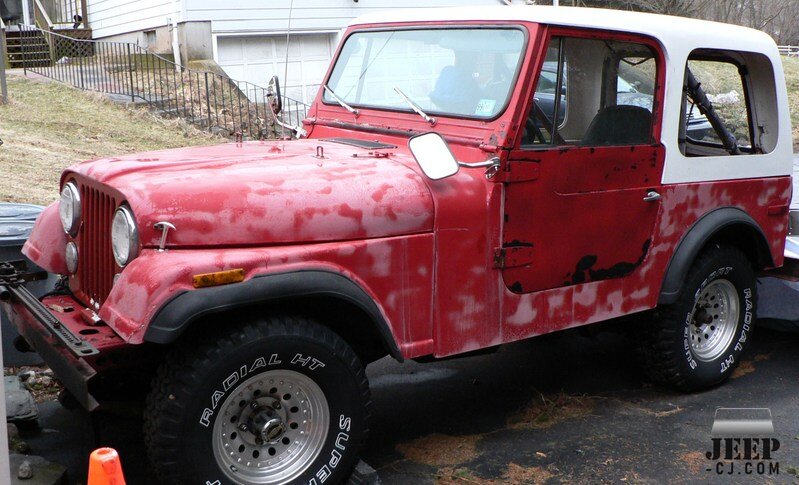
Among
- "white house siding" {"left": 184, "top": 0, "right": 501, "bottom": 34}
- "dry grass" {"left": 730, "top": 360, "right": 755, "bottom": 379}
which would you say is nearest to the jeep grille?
"dry grass" {"left": 730, "top": 360, "right": 755, "bottom": 379}

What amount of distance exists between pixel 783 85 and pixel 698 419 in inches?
82.4

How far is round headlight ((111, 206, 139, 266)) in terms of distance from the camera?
3.20m

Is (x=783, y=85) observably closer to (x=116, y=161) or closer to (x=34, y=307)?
(x=116, y=161)

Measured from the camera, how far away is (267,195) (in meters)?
3.35

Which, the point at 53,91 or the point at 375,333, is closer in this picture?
the point at 375,333

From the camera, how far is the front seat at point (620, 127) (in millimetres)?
4301

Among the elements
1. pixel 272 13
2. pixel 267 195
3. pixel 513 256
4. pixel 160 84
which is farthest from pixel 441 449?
pixel 272 13

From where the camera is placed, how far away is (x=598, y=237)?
4.23m

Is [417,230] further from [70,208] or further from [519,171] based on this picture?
[70,208]

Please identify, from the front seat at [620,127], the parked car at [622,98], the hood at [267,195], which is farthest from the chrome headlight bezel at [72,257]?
the front seat at [620,127]

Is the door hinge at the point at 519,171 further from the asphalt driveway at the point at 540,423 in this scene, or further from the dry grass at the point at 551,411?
the dry grass at the point at 551,411

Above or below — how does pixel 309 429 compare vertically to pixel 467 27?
below

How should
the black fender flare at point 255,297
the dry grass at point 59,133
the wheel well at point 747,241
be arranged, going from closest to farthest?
1. the black fender flare at point 255,297
2. the wheel well at point 747,241
3. the dry grass at point 59,133

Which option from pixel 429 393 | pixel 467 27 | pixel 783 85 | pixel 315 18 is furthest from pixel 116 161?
pixel 315 18
